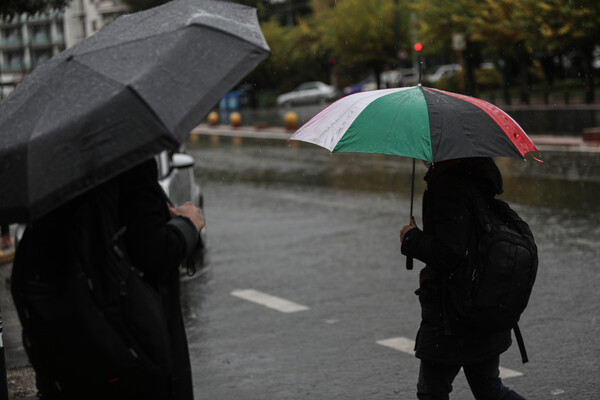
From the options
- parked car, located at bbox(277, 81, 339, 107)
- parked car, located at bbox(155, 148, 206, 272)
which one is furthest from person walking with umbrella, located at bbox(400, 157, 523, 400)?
parked car, located at bbox(277, 81, 339, 107)

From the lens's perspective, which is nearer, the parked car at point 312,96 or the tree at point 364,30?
the tree at point 364,30

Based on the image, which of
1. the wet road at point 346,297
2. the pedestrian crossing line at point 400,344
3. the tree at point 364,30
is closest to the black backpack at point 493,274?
the wet road at point 346,297

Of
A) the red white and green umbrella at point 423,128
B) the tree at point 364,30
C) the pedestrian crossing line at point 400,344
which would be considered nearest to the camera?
the red white and green umbrella at point 423,128

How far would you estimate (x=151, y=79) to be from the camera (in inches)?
110

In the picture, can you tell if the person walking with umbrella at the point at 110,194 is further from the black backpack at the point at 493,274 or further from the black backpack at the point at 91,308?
the black backpack at the point at 493,274

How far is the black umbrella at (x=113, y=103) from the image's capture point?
2.67 metres

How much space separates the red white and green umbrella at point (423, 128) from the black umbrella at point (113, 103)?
3.00 ft

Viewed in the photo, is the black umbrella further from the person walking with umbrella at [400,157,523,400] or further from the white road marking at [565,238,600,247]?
the white road marking at [565,238,600,247]

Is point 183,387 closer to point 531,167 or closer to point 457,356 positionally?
point 457,356

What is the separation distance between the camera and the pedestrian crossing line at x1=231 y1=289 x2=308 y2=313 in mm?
7652

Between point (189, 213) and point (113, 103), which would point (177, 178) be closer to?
point (189, 213)

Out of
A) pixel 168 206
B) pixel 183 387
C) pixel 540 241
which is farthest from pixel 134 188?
pixel 540 241

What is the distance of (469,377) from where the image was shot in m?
3.97

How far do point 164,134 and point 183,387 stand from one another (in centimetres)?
86
